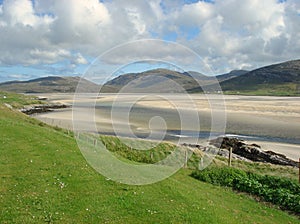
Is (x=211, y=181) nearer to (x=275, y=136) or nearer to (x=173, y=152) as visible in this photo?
(x=173, y=152)

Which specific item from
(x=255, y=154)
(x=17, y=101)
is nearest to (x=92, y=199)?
(x=255, y=154)

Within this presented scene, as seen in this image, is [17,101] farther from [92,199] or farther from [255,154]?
[92,199]

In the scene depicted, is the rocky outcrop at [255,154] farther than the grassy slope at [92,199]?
Yes

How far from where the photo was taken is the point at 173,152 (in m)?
31.3

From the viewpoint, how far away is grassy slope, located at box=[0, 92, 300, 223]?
10773 mm

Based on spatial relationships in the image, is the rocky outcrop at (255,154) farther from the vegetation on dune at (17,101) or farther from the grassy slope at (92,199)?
the vegetation on dune at (17,101)

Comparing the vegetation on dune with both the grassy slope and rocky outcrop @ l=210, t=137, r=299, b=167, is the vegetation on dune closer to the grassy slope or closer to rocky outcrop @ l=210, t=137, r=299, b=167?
rocky outcrop @ l=210, t=137, r=299, b=167

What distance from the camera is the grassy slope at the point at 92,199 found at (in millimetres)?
10773

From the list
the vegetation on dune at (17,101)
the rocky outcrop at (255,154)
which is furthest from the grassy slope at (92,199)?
the vegetation on dune at (17,101)

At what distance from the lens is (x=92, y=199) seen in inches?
475

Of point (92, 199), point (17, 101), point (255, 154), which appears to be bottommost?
point (255, 154)

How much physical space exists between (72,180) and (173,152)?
18.3m

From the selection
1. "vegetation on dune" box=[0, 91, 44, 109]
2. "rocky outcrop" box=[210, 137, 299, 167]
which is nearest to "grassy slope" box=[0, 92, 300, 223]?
"rocky outcrop" box=[210, 137, 299, 167]

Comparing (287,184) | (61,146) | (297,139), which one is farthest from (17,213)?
(297,139)
